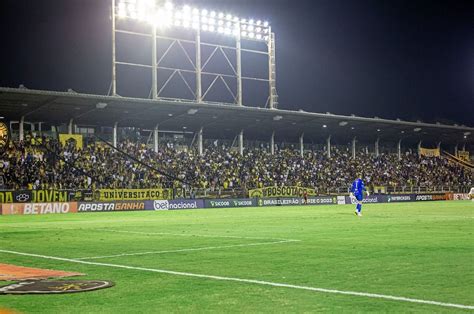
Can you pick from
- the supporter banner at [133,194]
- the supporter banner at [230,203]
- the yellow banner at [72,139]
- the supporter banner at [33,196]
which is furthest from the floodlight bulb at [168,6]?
the supporter banner at [33,196]

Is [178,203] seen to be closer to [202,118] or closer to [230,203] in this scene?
[230,203]

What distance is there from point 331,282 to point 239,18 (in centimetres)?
5301

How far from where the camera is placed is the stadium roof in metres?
49.4

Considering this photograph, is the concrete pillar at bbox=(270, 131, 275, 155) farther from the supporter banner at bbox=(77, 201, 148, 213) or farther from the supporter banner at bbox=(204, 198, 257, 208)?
the supporter banner at bbox=(77, 201, 148, 213)

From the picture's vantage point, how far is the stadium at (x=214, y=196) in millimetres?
8688

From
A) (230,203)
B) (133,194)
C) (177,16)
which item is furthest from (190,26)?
(133,194)

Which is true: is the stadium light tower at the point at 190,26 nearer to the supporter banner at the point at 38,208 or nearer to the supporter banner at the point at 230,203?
the supporter banner at the point at 230,203

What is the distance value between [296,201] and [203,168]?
9.42 metres

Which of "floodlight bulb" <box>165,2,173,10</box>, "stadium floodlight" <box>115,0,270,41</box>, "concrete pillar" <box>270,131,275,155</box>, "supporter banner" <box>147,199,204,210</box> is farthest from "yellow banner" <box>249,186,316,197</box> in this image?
"floodlight bulb" <box>165,2,173,10</box>

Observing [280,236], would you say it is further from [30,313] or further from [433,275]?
[30,313]

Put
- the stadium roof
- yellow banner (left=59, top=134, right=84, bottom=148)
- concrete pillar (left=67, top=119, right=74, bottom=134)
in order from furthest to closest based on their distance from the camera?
concrete pillar (left=67, top=119, right=74, bottom=134)
yellow banner (left=59, top=134, right=84, bottom=148)
the stadium roof

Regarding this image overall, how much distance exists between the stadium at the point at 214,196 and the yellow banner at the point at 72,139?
224 millimetres

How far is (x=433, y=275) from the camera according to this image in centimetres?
958

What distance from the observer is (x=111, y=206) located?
4647cm
